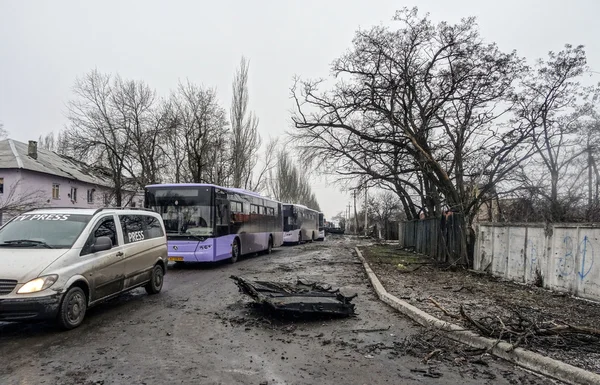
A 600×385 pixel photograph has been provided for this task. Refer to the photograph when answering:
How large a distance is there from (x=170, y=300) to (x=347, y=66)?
12.8m

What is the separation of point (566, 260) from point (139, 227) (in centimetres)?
947

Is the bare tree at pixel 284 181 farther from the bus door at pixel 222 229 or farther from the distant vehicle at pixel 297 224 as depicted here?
the bus door at pixel 222 229

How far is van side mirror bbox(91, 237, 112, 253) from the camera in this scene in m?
6.80

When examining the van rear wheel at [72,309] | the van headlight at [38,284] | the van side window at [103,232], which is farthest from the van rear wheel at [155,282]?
the van headlight at [38,284]

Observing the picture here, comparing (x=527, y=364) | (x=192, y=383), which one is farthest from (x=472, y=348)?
(x=192, y=383)

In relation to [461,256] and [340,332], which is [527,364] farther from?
[461,256]

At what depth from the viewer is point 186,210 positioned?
47.9ft

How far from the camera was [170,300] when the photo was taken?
8.66 m

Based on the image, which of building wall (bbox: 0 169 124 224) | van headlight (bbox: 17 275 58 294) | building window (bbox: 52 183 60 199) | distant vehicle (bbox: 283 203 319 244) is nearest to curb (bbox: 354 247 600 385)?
van headlight (bbox: 17 275 58 294)

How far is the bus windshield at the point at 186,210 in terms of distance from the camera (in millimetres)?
14469

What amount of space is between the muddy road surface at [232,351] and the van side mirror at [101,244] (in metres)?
1.16

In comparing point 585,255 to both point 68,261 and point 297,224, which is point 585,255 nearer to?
point 68,261

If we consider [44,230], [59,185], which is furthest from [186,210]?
[59,185]

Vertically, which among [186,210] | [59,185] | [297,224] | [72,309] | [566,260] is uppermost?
[59,185]
